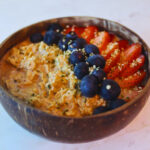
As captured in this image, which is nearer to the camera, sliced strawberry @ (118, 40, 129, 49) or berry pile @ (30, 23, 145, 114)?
berry pile @ (30, 23, 145, 114)

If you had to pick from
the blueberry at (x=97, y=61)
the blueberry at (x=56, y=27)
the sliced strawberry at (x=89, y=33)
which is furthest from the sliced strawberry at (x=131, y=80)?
the blueberry at (x=56, y=27)

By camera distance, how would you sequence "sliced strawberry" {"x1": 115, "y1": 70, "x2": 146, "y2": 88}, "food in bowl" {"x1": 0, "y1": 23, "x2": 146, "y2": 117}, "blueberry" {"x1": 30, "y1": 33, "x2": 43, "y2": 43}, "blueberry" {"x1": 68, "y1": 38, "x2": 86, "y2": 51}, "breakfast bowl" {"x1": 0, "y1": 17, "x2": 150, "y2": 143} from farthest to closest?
"blueberry" {"x1": 30, "y1": 33, "x2": 43, "y2": 43} → "blueberry" {"x1": 68, "y1": 38, "x2": 86, "y2": 51} → "sliced strawberry" {"x1": 115, "y1": 70, "x2": 146, "y2": 88} → "food in bowl" {"x1": 0, "y1": 23, "x2": 146, "y2": 117} → "breakfast bowl" {"x1": 0, "y1": 17, "x2": 150, "y2": 143}

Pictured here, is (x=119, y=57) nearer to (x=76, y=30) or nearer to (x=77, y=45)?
(x=77, y=45)

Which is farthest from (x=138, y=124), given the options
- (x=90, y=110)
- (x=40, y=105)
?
(x=40, y=105)

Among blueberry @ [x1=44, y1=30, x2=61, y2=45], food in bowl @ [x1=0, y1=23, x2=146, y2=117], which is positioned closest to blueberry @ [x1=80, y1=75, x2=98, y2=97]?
food in bowl @ [x1=0, y1=23, x2=146, y2=117]

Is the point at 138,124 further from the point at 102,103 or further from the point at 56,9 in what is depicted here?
the point at 56,9

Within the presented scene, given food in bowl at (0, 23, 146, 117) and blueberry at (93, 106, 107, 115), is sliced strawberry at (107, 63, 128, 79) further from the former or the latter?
blueberry at (93, 106, 107, 115)
